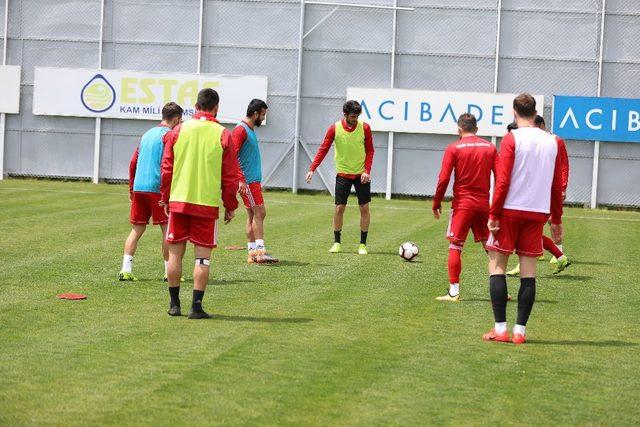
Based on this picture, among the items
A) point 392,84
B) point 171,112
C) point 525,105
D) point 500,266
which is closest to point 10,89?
point 392,84

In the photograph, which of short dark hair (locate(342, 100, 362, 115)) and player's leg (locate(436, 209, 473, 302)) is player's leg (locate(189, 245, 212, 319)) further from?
short dark hair (locate(342, 100, 362, 115))

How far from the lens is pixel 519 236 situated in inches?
392

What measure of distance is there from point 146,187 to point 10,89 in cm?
2202

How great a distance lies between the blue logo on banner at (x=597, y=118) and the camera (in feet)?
106

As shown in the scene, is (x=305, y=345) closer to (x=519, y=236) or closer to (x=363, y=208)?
(x=519, y=236)

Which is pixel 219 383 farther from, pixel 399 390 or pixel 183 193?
pixel 183 193

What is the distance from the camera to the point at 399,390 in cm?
793

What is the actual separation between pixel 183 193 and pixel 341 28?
23.7 m

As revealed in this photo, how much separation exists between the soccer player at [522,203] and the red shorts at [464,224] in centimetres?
229

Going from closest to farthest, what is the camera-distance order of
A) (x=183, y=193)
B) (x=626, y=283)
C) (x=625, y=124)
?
1. (x=183, y=193)
2. (x=626, y=283)
3. (x=625, y=124)

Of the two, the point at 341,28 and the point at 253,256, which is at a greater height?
the point at 341,28

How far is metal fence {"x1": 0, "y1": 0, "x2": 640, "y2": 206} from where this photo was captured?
108 feet

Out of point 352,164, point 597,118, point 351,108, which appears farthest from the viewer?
point 597,118

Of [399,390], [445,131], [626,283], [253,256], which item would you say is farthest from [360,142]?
[445,131]
